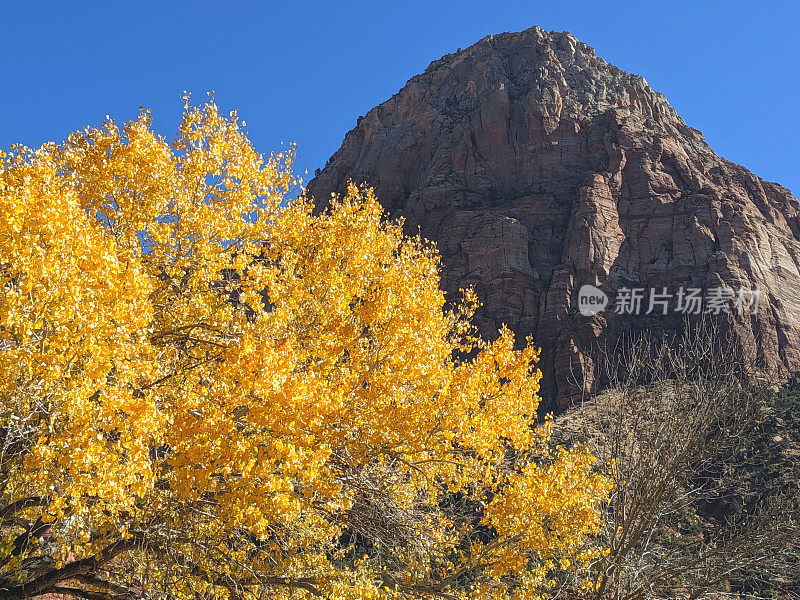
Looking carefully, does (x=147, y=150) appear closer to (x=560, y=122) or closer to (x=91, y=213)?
(x=91, y=213)

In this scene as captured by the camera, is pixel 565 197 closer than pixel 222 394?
No

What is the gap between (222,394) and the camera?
724 centimetres

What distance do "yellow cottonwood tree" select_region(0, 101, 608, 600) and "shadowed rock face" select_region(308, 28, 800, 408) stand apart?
5223 centimetres

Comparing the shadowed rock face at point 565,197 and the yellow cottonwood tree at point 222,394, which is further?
the shadowed rock face at point 565,197

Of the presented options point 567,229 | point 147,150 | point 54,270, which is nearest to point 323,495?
point 54,270

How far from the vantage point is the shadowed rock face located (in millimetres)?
67625

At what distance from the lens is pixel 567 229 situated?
78.3 metres

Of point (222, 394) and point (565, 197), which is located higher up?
point (565, 197)

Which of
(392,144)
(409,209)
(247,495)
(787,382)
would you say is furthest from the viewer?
(392,144)

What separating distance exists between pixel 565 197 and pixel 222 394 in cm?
8115

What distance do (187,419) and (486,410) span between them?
183 inches

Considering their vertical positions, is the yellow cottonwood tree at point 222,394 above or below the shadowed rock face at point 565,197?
below

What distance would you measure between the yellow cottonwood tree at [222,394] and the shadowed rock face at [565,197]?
52.2 m

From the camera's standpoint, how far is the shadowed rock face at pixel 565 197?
67625 millimetres
